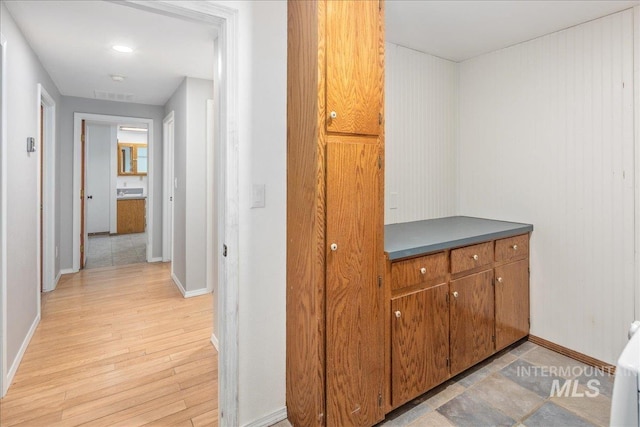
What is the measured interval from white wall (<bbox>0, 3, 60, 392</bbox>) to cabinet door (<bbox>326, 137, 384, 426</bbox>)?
2101 mm

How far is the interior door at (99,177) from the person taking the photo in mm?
7594

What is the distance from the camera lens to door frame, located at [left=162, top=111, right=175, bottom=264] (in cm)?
494

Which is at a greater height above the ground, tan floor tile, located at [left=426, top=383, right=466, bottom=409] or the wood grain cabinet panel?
the wood grain cabinet panel

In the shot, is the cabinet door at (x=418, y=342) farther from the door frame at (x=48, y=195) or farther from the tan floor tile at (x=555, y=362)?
the door frame at (x=48, y=195)

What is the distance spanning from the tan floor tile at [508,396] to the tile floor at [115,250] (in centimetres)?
497

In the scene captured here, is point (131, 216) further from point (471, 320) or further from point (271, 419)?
point (471, 320)

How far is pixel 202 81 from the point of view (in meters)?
3.79

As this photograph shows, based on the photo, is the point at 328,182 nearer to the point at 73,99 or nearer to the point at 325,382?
the point at 325,382

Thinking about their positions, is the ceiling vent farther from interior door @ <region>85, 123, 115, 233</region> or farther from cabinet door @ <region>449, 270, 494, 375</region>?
cabinet door @ <region>449, 270, 494, 375</region>

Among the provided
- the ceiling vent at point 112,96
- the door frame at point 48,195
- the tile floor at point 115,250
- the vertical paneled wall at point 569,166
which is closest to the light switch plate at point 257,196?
the vertical paneled wall at point 569,166

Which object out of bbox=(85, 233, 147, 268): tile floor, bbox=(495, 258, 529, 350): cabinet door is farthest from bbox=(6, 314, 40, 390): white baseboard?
bbox=(495, 258, 529, 350): cabinet door

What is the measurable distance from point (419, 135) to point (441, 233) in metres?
0.98

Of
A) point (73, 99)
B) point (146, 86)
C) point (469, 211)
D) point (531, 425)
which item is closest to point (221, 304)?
point (531, 425)

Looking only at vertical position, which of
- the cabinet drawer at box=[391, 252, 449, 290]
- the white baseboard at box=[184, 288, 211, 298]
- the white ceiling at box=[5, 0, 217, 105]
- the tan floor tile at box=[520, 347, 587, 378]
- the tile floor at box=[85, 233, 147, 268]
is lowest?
the tan floor tile at box=[520, 347, 587, 378]
